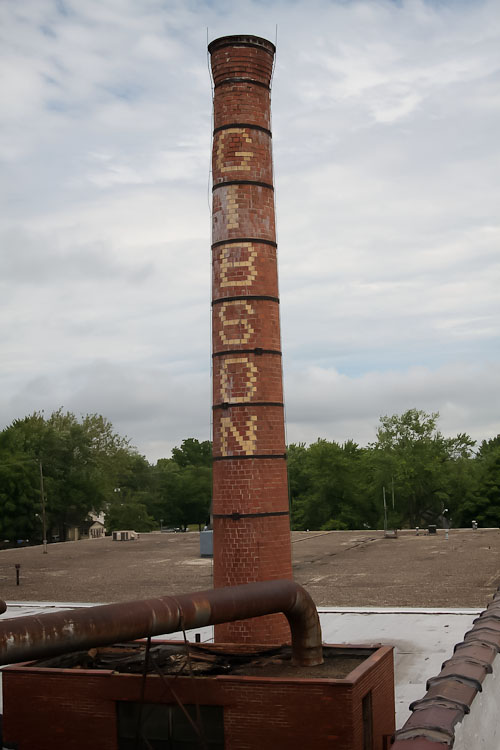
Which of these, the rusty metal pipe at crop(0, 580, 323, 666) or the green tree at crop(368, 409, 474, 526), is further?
the green tree at crop(368, 409, 474, 526)

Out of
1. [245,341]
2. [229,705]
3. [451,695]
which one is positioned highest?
[245,341]

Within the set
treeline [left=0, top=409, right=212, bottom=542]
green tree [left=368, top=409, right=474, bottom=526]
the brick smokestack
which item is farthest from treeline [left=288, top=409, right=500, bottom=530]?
the brick smokestack

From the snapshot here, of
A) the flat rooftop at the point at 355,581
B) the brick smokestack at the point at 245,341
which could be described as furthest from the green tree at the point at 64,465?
the brick smokestack at the point at 245,341

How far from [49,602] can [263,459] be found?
14.8 m

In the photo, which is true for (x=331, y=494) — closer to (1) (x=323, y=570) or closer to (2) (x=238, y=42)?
(1) (x=323, y=570)

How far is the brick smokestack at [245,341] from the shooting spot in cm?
1443

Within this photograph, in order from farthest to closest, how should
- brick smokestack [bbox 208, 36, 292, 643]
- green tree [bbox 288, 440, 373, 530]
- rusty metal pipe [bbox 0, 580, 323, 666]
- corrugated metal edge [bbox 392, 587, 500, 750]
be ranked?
green tree [bbox 288, 440, 373, 530], brick smokestack [bbox 208, 36, 292, 643], corrugated metal edge [bbox 392, 587, 500, 750], rusty metal pipe [bbox 0, 580, 323, 666]

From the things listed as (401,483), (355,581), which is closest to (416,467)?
(401,483)

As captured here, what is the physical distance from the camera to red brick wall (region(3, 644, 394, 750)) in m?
10.1

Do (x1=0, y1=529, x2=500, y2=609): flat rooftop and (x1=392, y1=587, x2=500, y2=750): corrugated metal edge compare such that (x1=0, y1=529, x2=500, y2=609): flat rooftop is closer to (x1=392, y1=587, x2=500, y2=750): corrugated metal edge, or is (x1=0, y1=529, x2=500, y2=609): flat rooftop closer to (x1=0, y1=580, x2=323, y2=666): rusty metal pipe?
(x1=392, y1=587, x2=500, y2=750): corrugated metal edge

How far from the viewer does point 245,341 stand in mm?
14656

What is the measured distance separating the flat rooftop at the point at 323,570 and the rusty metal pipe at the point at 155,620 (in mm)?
13487

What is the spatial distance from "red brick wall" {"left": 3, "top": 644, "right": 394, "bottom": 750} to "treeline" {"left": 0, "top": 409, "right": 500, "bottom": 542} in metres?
58.4

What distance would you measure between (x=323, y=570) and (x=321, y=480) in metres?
Answer: 51.8
